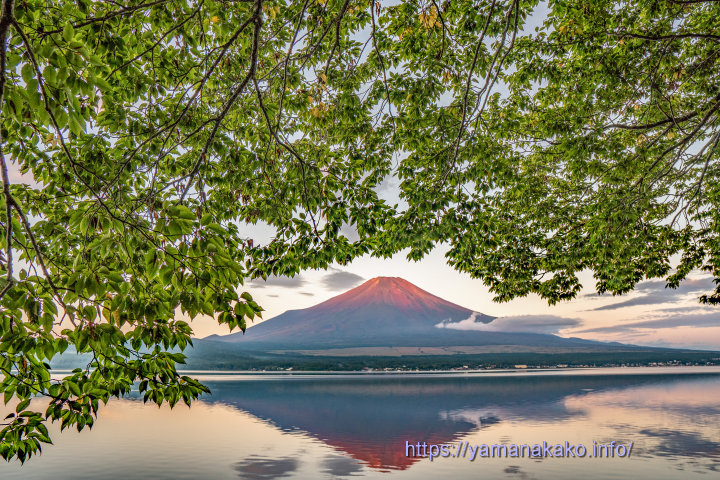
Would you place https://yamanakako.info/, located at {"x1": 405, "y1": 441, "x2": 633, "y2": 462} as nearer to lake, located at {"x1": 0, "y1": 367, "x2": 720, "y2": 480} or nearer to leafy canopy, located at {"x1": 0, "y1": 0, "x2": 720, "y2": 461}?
lake, located at {"x1": 0, "y1": 367, "x2": 720, "y2": 480}

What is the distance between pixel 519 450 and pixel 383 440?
809 cm

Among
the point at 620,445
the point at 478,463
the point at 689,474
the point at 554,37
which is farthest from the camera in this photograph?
the point at 620,445

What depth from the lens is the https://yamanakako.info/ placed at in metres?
22.1

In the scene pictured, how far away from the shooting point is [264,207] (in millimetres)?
7574

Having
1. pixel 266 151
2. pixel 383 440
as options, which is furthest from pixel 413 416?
pixel 266 151

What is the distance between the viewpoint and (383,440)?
2702 centimetres

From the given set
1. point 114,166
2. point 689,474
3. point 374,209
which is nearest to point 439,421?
point 689,474

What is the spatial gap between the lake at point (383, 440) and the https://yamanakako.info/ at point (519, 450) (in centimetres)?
22

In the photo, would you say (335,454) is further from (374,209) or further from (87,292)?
(87,292)

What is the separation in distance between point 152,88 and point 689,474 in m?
22.7

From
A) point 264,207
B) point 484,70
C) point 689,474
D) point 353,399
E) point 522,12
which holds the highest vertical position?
point 522,12

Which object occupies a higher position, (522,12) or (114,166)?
(522,12)

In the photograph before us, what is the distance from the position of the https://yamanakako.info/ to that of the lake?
0.22 meters

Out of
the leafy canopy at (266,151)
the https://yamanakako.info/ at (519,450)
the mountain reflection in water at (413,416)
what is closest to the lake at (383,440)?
the mountain reflection in water at (413,416)
